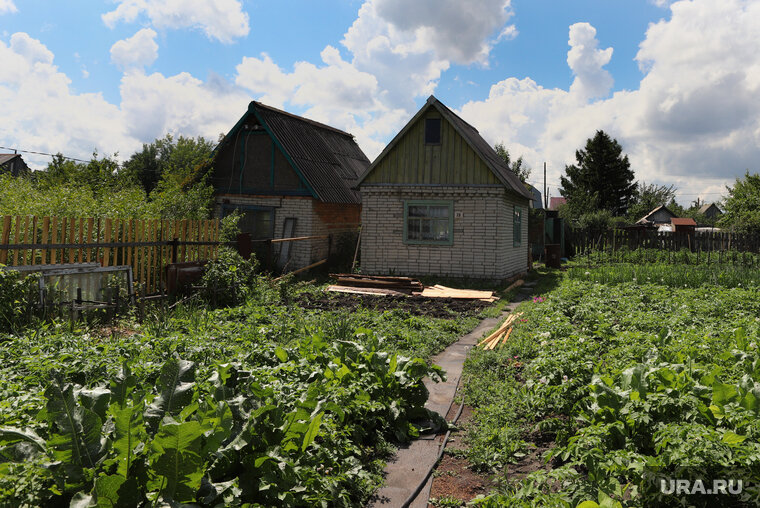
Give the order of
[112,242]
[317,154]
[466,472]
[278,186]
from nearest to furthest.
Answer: [466,472] < [112,242] < [278,186] < [317,154]

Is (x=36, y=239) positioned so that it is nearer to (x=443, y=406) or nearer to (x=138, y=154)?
(x=443, y=406)

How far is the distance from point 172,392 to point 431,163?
A: 13.9 metres

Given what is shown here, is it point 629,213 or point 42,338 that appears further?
point 629,213

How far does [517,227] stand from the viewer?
1841 cm

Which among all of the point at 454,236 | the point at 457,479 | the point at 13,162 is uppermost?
the point at 13,162

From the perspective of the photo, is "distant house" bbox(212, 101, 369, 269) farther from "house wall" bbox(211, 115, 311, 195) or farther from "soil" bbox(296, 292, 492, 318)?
"soil" bbox(296, 292, 492, 318)

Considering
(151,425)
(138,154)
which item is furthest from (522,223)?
(138,154)

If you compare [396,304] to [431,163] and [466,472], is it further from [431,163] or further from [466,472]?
[466,472]

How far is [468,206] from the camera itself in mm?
15891

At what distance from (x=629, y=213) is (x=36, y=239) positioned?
171 ft

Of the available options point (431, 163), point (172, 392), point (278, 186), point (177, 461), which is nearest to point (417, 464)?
point (172, 392)

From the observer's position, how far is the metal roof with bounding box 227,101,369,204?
17672 millimetres

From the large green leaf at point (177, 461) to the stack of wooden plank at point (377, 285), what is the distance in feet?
35.2

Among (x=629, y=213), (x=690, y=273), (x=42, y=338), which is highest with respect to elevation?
(x=629, y=213)
